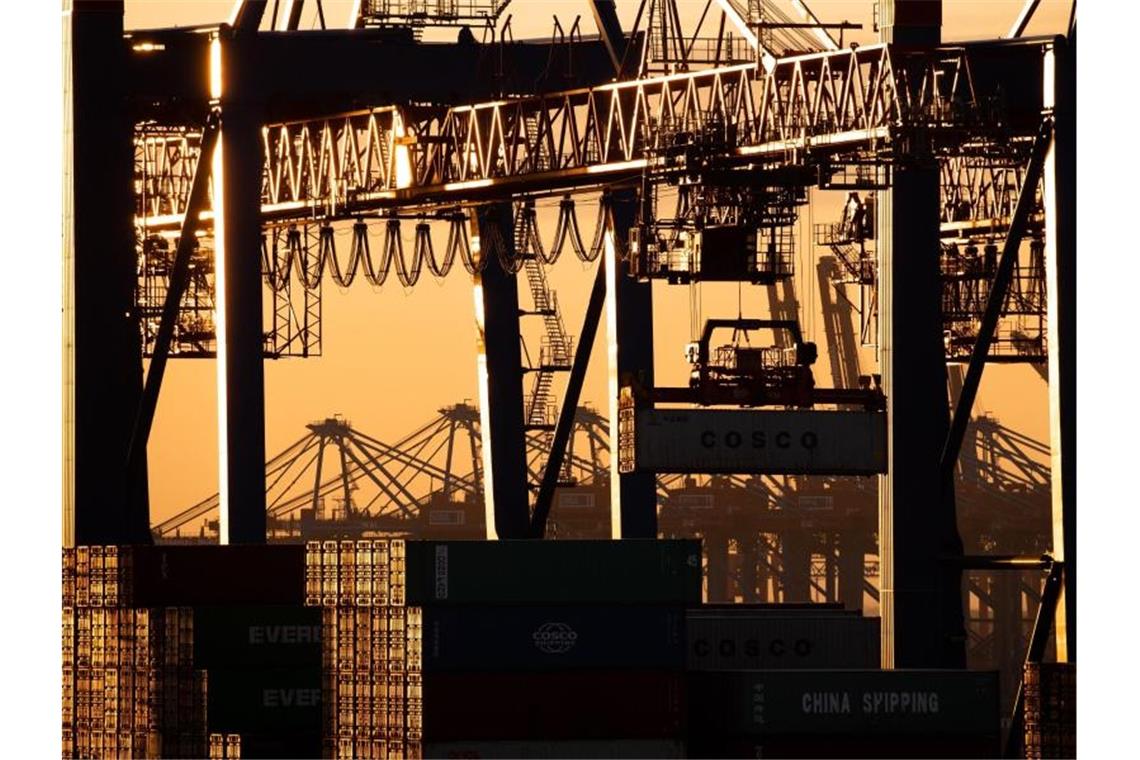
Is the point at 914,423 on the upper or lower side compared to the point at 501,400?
lower

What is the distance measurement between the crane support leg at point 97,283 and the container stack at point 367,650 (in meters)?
14.9

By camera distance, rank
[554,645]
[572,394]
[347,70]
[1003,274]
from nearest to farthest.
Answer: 1. [554,645]
2. [1003,274]
3. [347,70]
4. [572,394]

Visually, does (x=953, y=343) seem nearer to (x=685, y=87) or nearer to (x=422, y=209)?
(x=422, y=209)

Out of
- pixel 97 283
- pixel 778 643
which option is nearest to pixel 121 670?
pixel 97 283

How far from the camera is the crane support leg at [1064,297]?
205 ft

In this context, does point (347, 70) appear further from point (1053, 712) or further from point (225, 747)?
point (1053, 712)

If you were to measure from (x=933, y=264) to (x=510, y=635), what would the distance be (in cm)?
2112

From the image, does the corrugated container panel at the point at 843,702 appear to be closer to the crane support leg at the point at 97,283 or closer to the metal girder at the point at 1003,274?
the metal girder at the point at 1003,274

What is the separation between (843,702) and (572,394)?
1263 inches

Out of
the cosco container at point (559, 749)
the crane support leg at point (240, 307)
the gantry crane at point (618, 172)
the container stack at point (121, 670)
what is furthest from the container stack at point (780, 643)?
the crane support leg at point (240, 307)

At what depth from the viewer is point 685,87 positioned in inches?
2520

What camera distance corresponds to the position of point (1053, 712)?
1997 inches

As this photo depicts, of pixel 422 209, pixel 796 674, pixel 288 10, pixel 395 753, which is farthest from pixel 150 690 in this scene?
pixel 288 10

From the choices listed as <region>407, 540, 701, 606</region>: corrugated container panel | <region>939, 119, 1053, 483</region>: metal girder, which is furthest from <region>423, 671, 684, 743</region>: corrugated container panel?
<region>939, 119, 1053, 483</region>: metal girder
